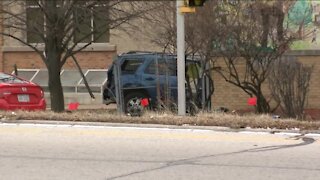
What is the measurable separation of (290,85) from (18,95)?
669cm

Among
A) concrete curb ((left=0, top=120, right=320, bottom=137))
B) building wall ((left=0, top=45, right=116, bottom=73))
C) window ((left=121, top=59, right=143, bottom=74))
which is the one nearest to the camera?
concrete curb ((left=0, top=120, right=320, bottom=137))

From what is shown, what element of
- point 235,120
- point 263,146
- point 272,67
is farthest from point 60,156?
point 272,67

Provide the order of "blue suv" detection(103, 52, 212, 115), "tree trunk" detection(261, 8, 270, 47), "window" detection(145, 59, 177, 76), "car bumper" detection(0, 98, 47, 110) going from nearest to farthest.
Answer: "tree trunk" detection(261, 8, 270, 47)
"car bumper" detection(0, 98, 47, 110)
"blue suv" detection(103, 52, 212, 115)
"window" detection(145, 59, 177, 76)

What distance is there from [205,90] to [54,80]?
13.4ft

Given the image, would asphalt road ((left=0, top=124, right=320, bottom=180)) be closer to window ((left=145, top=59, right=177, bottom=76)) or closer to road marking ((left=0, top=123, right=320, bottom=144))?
road marking ((left=0, top=123, right=320, bottom=144))

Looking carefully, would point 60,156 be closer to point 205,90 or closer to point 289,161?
point 289,161

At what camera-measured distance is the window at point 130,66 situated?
16141 millimetres

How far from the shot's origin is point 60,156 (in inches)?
315

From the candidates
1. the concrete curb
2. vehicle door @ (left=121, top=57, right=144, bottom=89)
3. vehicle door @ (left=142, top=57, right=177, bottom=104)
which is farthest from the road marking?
vehicle door @ (left=121, top=57, right=144, bottom=89)

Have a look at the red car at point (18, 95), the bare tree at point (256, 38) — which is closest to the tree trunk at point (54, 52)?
the red car at point (18, 95)

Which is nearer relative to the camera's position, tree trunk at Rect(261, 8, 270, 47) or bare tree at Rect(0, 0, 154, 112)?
tree trunk at Rect(261, 8, 270, 47)

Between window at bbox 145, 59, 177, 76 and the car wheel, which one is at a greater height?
window at bbox 145, 59, 177, 76

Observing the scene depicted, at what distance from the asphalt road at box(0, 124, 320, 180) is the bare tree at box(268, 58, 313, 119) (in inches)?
153

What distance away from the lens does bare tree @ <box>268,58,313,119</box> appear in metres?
12.9
